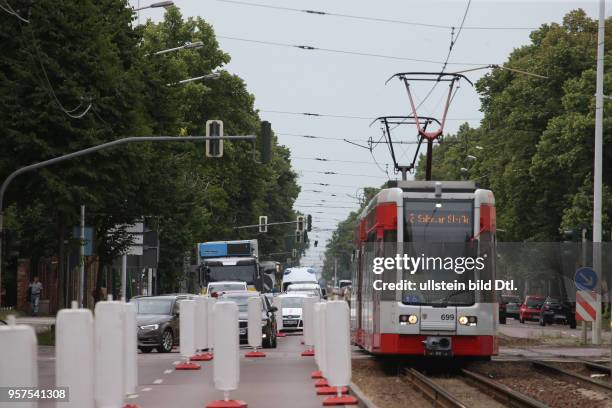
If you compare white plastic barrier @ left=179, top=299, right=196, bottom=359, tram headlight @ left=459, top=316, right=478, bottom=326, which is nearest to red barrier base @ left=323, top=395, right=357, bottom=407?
tram headlight @ left=459, top=316, right=478, bottom=326

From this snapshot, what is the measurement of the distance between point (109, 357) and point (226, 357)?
2.88 metres

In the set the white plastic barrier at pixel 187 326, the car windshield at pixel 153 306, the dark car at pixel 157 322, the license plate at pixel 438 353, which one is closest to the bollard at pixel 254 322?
the dark car at pixel 157 322

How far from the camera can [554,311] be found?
65.1 m

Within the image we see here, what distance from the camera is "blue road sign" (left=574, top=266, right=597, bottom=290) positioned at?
111 feet

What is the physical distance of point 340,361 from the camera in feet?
55.7

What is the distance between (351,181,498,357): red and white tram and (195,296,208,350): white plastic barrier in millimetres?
3760

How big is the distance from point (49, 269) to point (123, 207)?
3086cm

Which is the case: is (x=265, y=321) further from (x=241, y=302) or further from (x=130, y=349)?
(x=130, y=349)

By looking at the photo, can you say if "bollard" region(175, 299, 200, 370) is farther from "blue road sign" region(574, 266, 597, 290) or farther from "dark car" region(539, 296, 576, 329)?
"dark car" region(539, 296, 576, 329)

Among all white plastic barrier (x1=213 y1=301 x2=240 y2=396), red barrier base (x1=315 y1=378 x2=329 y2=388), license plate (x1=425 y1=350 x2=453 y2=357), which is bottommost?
red barrier base (x1=315 y1=378 x2=329 y2=388)

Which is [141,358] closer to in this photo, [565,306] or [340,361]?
[340,361]

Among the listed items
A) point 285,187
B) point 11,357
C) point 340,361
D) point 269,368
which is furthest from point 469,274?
point 285,187

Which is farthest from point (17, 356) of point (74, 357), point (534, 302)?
point (534, 302)

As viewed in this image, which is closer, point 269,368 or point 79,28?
point 269,368
